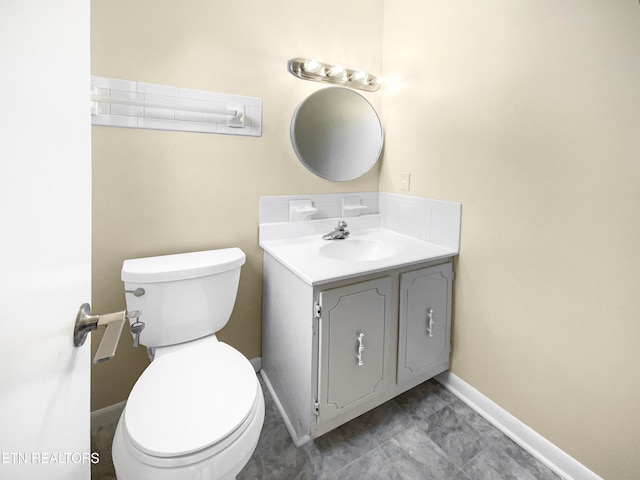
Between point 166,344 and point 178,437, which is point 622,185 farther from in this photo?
point 166,344

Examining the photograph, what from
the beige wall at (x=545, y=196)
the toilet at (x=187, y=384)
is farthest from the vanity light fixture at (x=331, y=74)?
the toilet at (x=187, y=384)

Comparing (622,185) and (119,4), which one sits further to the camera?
(119,4)

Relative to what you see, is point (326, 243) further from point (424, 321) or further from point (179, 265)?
point (179, 265)

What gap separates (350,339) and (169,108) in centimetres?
130

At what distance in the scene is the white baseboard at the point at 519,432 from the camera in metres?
1.24

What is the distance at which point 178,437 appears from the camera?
86cm

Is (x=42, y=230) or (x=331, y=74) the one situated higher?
(x=331, y=74)

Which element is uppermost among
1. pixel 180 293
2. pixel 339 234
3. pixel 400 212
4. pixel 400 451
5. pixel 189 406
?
pixel 400 212

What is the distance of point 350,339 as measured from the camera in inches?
52.8

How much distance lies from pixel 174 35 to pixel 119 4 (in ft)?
0.70

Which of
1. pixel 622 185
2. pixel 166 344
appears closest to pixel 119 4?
pixel 166 344

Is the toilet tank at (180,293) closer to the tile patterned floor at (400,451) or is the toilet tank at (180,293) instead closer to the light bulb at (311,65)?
the tile patterned floor at (400,451)

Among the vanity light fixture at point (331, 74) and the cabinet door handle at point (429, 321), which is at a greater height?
the vanity light fixture at point (331, 74)

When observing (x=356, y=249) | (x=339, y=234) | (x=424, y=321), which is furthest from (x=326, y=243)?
(x=424, y=321)
